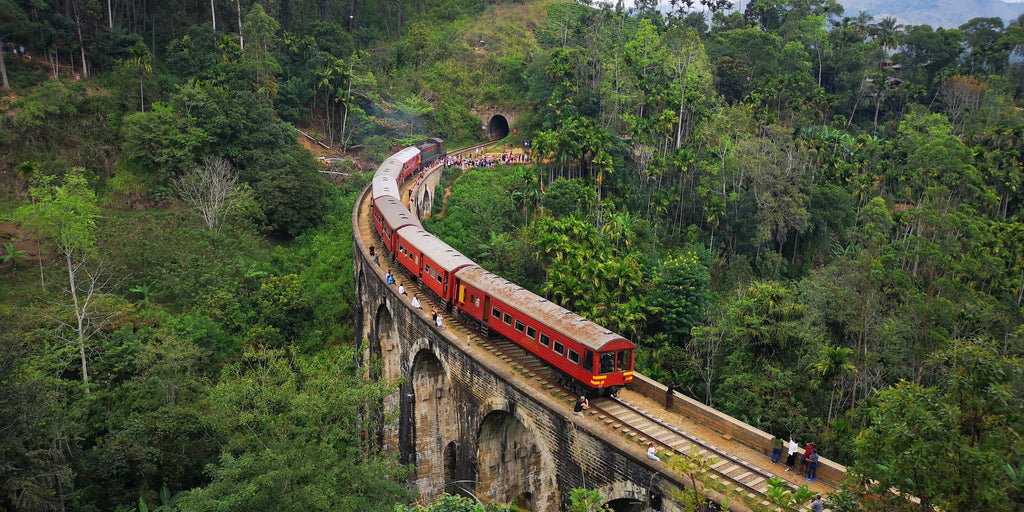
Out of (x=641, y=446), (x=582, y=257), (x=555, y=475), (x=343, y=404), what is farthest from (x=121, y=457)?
(x=582, y=257)

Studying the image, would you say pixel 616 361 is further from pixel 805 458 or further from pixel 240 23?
pixel 240 23

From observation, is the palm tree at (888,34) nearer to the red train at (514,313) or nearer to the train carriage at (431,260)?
the red train at (514,313)

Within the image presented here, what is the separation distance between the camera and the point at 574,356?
17625 millimetres

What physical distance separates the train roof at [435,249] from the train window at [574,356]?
7.23m

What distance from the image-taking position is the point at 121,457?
22.1 meters

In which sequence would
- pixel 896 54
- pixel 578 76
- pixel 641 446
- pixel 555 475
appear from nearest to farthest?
pixel 641 446
pixel 555 475
pixel 578 76
pixel 896 54

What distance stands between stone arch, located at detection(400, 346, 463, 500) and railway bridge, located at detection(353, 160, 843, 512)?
42 millimetres

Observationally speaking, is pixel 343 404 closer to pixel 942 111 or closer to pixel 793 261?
pixel 793 261

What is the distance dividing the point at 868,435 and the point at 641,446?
6.18 meters

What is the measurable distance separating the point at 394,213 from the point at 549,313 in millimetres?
14913

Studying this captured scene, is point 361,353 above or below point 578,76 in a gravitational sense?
below

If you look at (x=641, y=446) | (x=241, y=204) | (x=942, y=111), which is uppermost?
(x=942, y=111)

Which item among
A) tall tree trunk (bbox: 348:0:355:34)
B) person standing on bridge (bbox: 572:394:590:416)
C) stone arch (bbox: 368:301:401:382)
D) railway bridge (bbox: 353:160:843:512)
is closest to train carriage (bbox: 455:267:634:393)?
person standing on bridge (bbox: 572:394:590:416)

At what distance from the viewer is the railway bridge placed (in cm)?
1505
